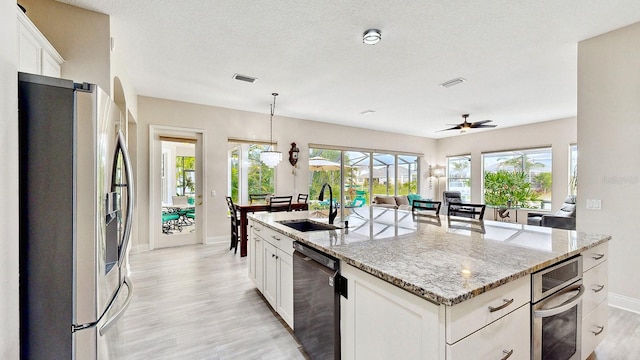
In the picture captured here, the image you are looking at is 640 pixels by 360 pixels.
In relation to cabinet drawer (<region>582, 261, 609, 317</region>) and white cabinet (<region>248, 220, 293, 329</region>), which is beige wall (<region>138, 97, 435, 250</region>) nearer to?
white cabinet (<region>248, 220, 293, 329</region>)

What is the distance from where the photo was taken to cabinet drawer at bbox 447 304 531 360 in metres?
1.01

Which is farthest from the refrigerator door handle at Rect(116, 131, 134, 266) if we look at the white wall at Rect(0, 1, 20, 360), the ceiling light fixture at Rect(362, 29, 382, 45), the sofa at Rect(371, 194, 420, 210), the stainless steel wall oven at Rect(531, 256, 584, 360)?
the sofa at Rect(371, 194, 420, 210)

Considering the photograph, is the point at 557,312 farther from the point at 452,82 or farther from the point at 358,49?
the point at 452,82

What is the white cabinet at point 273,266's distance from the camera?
216 cm

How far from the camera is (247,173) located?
6.09 meters

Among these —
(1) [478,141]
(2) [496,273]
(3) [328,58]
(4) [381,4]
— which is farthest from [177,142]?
(1) [478,141]

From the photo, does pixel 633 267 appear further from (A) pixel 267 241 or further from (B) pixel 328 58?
(B) pixel 328 58

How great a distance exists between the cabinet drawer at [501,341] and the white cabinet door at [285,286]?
1324 mm

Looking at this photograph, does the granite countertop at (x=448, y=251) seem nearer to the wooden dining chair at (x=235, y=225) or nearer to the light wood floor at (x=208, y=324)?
the light wood floor at (x=208, y=324)

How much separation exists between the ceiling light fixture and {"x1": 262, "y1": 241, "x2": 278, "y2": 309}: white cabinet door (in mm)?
2208

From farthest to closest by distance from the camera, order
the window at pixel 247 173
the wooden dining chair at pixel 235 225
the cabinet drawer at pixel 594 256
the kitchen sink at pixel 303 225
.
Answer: the window at pixel 247 173, the wooden dining chair at pixel 235 225, the kitchen sink at pixel 303 225, the cabinet drawer at pixel 594 256

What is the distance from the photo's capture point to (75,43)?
2379 mm

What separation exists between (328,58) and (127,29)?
6.88 ft

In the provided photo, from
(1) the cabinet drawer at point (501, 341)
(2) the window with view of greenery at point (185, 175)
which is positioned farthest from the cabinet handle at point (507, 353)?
(2) the window with view of greenery at point (185, 175)
